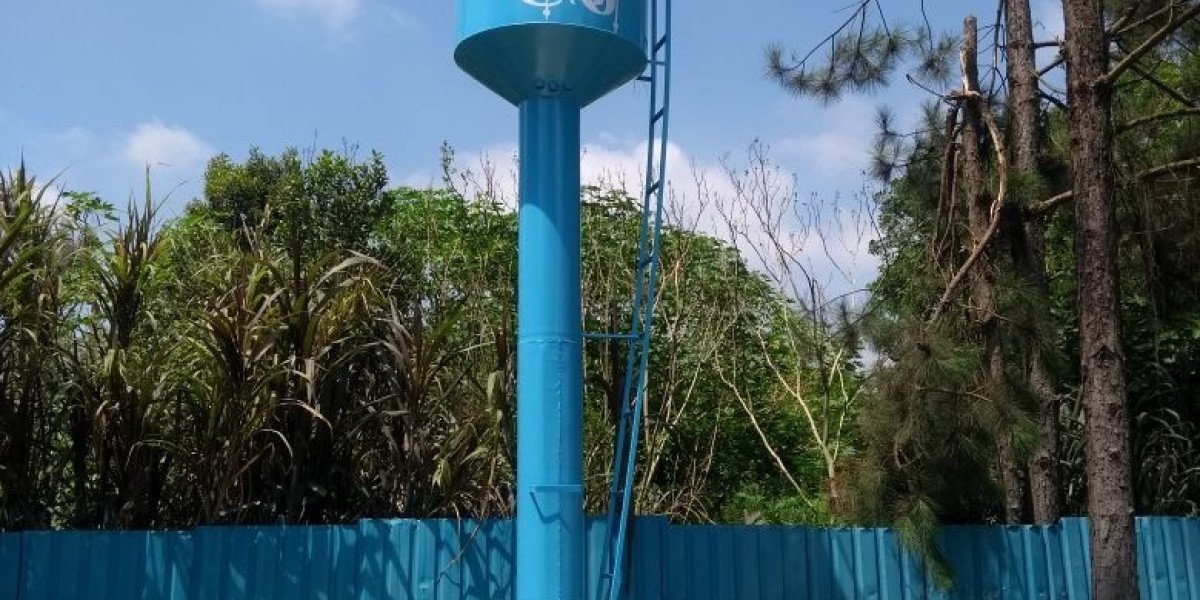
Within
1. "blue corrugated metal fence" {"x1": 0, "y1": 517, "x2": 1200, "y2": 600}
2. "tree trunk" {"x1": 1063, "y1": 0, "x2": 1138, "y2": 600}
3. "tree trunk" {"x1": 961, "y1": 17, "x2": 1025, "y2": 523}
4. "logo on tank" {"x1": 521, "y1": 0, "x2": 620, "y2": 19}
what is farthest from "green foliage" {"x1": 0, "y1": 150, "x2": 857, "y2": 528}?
"tree trunk" {"x1": 1063, "y1": 0, "x2": 1138, "y2": 600}

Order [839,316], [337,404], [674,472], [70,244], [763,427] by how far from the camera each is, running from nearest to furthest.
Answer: [337,404] → [70,244] → [839,316] → [674,472] → [763,427]

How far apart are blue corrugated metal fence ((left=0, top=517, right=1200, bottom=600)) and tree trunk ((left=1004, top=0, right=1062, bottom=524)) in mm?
1227

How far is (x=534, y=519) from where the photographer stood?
5.98m


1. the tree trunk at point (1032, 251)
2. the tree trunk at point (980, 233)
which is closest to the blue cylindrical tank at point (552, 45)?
the tree trunk at point (980, 233)

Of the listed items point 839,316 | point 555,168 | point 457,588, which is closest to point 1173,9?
point 839,316

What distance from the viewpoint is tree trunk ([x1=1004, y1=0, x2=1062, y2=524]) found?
759 cm

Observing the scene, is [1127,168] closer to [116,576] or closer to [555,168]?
[555,168]

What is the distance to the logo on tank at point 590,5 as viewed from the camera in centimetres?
596

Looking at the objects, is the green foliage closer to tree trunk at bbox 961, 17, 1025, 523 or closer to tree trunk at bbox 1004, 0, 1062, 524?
tree trunk at bbox 961, 17, 1025, 523

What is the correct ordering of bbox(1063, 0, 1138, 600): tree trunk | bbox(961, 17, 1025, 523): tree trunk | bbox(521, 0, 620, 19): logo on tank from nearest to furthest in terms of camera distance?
bbox(521, 0, 620, 19): logo on tank → bbox(1063, 0, 1138, 600): tree trunk → bbox(961, 17, 1025, 523): tree trunk

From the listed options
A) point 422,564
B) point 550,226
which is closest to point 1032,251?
point 550,226

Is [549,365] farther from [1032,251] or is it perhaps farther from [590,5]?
[1032,251]

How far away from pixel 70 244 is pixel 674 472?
20.2 feet

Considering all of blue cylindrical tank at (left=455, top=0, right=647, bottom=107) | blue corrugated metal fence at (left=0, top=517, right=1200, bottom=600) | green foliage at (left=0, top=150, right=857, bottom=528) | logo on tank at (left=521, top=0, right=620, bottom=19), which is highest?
logo on tank at (left=521, top=0, right=620, bottom=19)
